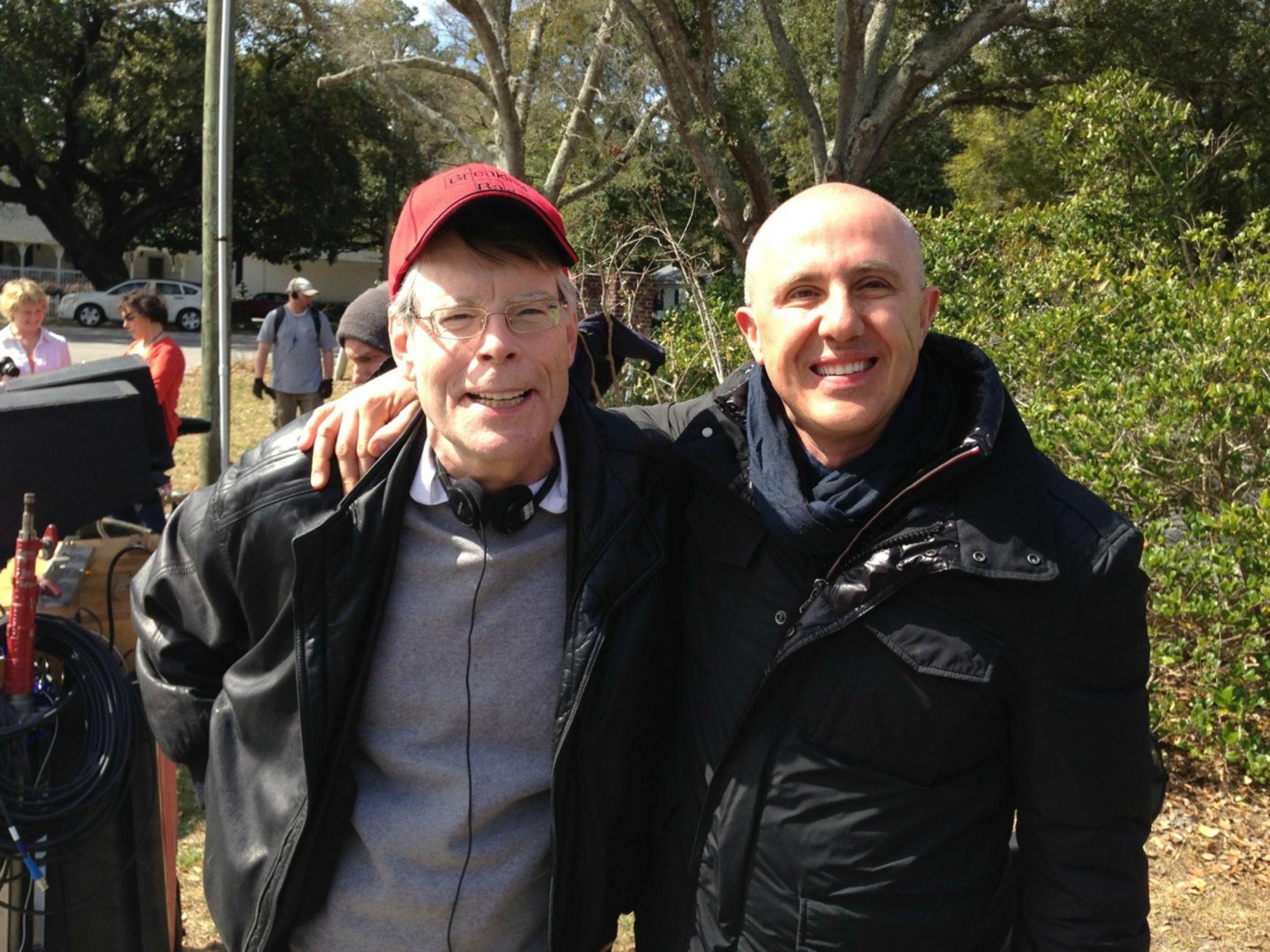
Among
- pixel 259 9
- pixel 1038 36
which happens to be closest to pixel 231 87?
pixel 1038 36

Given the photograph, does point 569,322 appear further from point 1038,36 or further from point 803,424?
point 1038,36

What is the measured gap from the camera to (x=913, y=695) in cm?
171

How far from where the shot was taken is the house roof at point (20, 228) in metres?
49.1

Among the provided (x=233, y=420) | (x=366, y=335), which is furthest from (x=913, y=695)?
(x=233, y=420)

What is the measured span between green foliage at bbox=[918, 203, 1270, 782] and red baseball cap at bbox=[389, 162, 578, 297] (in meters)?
3.06

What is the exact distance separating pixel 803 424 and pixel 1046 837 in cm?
73

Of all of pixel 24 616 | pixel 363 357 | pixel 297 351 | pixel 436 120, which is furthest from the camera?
pixel 436 120

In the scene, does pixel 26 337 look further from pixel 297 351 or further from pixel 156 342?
pixel 297 351

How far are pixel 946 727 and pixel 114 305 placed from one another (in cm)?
3430

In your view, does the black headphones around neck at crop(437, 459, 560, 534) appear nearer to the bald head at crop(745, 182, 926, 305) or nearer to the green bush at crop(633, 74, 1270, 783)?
the bald head at crop(745, 182, 926, 305)

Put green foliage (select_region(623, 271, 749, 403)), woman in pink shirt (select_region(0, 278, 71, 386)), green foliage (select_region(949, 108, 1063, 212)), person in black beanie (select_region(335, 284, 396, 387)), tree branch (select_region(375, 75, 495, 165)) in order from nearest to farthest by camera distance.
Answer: person in black beanie (select_region(335, 284, 396, 387))
woman in pink shirt (select_region(0, 278, 71, 386))
green foliage (select_region(623, 271, 749, 403))
tree branch (select_region(375, 75, 495, 165))
green foliage (select_region(949, 108, 1063, 212))

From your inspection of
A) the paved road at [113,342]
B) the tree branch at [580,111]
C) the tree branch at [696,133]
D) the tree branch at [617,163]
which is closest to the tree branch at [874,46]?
the tree branch at [696,133]

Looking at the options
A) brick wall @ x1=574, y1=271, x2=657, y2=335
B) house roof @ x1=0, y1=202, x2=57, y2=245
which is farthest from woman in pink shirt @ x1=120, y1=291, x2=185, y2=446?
house roof @ x1=0, y1=202, x2=57, y2=245

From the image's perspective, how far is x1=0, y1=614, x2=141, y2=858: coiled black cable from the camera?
9.37 ft
